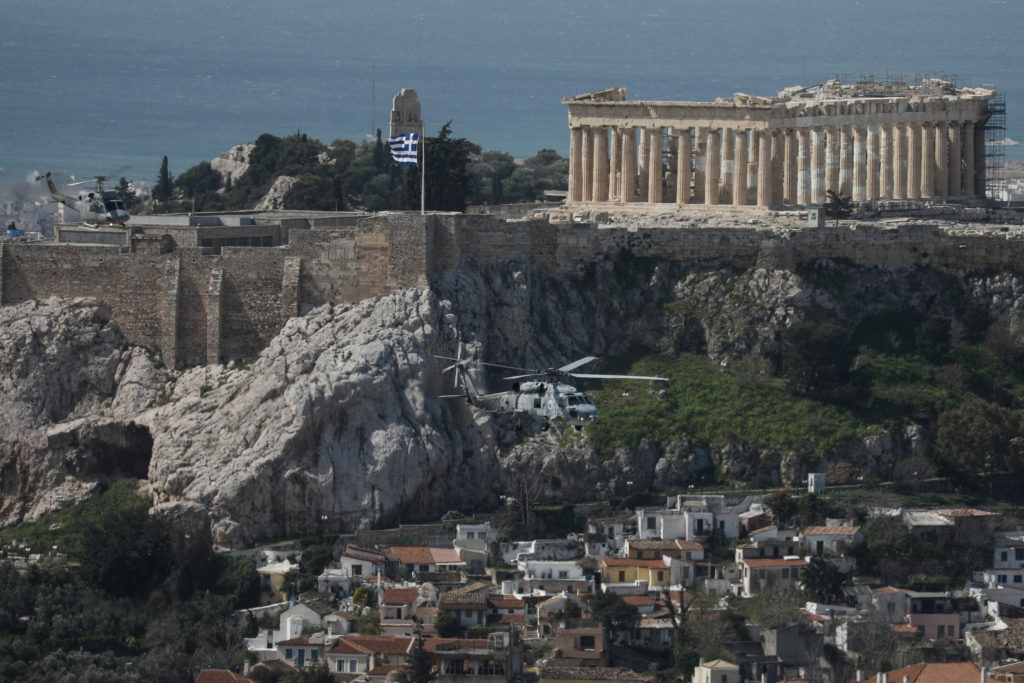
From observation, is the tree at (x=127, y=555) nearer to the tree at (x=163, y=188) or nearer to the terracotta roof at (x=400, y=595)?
the terracotta roof at (x=400, y=595)

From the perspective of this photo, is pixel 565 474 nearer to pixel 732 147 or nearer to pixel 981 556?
pixel 981 556

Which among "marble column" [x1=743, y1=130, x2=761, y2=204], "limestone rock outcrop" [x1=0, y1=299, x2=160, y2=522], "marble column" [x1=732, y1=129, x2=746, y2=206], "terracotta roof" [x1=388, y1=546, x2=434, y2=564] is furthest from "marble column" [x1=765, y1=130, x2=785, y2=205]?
"limestone rock outcrop" [x1=0, y1=299, x2=160, y2=522]

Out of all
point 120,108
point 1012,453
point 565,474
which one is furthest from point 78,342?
point 120,108

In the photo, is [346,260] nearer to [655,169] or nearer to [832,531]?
[655,169]

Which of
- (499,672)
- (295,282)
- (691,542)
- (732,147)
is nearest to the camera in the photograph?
(499,672)

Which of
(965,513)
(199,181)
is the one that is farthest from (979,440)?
(199,181)

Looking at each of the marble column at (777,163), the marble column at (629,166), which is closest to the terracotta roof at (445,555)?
the marble column at (629,166)
